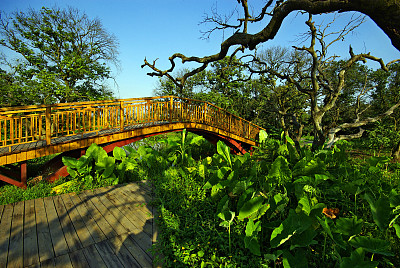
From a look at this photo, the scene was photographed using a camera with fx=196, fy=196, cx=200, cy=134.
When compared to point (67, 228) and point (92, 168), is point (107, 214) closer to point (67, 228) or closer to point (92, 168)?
point (67, 228)

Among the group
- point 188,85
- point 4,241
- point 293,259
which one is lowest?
point 4,241

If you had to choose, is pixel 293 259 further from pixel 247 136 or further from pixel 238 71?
pixel 238 71

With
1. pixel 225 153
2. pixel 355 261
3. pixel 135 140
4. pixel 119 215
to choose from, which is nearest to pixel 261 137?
pixel 225 153

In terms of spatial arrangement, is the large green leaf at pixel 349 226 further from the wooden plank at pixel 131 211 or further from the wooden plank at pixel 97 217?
the wooden plank at pixel 97 217

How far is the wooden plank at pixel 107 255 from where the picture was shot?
6.93ft

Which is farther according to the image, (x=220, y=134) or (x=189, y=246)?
(x=220, y=134)

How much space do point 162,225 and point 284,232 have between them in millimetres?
1651

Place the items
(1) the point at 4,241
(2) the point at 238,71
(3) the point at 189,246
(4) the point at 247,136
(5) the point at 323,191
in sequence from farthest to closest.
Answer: (2) the point at 238,71
(4) the point at 247,136
(5) the point at 323,191
(1) the point at 4,241
(3) the point at 189,246

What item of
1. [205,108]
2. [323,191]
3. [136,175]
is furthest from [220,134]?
[323,191]

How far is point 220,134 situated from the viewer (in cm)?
966

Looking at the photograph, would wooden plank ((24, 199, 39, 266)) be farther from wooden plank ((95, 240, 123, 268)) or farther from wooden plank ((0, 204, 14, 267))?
wooden plank ((95, 240, 123, 268))

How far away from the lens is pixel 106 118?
623 cm

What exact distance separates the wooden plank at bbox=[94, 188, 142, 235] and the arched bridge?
2268mm

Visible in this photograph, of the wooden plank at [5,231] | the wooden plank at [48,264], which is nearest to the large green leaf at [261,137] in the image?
the wooden plank at [48,264]
